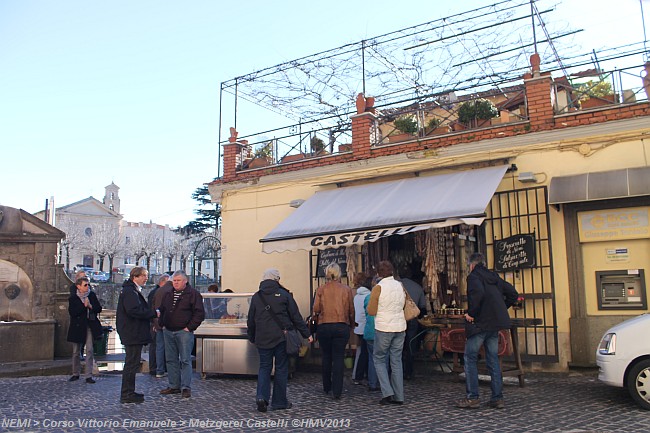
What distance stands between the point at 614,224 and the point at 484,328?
355 centimetres

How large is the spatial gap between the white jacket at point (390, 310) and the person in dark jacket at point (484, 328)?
0.80 metres

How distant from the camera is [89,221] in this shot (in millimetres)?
68688

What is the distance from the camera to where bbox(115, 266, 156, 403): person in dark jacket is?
733 centimetres

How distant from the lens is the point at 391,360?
6980mm

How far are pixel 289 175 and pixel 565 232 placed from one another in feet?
18.6

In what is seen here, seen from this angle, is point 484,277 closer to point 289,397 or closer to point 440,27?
point 289,397

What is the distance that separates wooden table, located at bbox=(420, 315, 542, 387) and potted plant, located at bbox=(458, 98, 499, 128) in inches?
149

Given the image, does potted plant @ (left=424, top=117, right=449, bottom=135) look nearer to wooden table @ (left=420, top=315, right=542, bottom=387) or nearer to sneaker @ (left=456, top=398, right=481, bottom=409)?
wooden table @ (left=420, top=315, right=542, bottom=387)

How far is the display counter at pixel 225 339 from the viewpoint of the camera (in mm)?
9086

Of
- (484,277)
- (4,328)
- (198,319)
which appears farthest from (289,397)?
(4,328)

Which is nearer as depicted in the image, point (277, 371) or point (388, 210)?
point (277, 371)

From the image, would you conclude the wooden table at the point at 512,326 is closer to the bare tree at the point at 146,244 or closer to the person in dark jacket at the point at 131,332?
the person in dark jacket at the point at 131,332

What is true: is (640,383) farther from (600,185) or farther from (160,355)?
(160,355)

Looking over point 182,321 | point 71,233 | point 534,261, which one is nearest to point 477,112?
point 534,261
